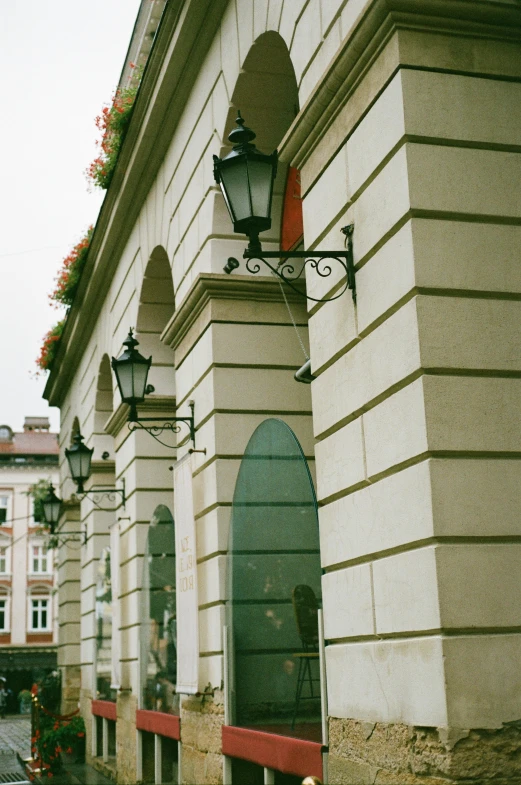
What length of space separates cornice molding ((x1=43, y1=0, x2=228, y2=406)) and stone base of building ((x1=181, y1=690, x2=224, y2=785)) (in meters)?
7.21

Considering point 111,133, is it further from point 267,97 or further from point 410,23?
point 410,23

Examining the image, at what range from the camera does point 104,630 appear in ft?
63.8

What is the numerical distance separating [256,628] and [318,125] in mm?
4912

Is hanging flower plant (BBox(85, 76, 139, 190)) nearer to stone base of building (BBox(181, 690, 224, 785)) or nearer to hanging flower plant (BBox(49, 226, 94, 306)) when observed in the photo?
hanging flower plant (BBox(49, 226, 94, 306))

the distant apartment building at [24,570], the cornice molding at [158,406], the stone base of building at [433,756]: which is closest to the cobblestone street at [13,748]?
the cornice molding at [158,406]

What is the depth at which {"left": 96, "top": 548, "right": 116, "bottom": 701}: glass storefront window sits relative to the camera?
18812 millimetres

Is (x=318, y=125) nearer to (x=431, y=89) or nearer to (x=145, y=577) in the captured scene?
(x=431, y=89)

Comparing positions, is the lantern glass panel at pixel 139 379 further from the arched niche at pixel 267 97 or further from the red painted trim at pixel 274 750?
the red painted trim at pixel 274 750

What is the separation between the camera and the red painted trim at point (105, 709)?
720 inches

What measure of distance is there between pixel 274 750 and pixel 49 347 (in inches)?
744

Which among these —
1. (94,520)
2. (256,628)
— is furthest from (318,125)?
(94,520)

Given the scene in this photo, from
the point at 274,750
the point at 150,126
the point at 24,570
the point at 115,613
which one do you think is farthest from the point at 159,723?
the point at 24,570

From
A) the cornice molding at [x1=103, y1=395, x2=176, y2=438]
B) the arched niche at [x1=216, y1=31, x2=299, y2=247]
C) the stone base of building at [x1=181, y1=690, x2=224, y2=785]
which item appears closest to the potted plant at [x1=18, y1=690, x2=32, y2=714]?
the cornice molding at [x1=103, y1=395, x2=176, y2=438]

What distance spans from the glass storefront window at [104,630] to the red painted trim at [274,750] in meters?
8.95
